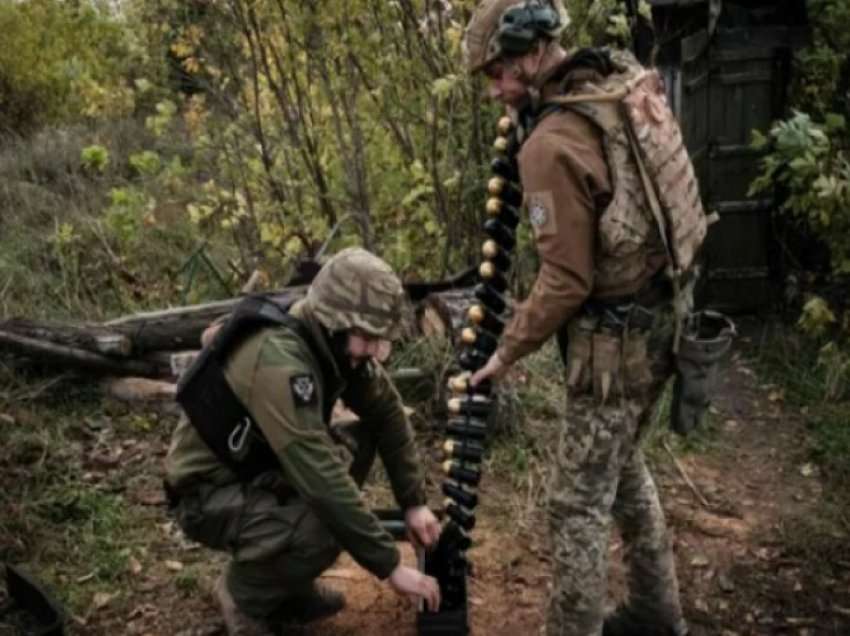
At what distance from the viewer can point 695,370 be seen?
3.30 m

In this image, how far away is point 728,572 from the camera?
4371mm

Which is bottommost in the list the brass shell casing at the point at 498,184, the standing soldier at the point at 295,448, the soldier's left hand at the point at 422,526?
the soldier's left hand at the point at 422,526

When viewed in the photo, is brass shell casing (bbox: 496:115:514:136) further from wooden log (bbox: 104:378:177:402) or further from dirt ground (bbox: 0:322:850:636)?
wooden log (bbox: 104:378:177:402)

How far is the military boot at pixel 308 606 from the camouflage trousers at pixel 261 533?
19 cm

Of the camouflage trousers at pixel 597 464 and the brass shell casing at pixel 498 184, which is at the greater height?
the brass shell casing at pixel 498 184

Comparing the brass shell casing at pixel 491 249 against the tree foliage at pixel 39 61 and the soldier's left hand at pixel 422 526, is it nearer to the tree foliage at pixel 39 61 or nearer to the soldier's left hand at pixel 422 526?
the soldier's left hand at pixel 422 526

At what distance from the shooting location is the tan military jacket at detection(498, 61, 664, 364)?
9.36 ft

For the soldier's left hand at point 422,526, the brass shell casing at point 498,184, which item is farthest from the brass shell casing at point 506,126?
the soldier's left hand at point 422,526

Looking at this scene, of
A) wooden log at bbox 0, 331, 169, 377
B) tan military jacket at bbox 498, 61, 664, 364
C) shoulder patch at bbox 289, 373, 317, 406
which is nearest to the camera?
tan military jacket at bbox 498, 61, 664, 364

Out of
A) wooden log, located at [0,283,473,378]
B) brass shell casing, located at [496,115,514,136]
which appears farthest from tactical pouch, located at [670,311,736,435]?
wooden log, located at [0,283,473,378]

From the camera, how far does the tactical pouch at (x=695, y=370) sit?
327cm

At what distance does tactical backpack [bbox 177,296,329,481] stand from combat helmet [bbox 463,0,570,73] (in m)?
0.95

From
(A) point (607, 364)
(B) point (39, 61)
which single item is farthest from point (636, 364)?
(B) point (39, 61)

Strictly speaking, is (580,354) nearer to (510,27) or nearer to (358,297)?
(358,297)
